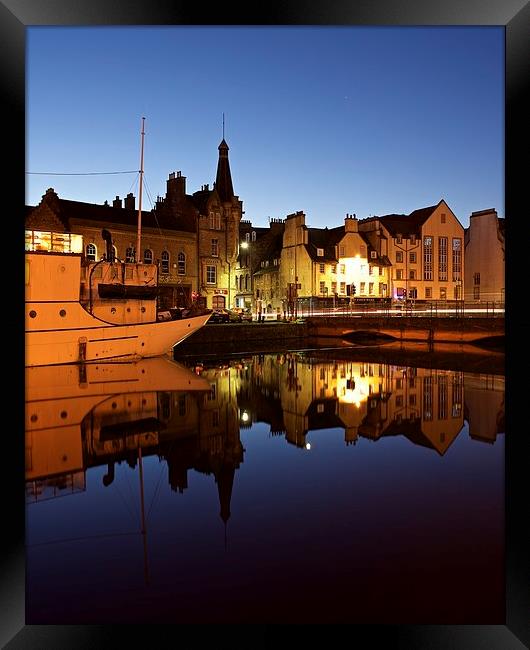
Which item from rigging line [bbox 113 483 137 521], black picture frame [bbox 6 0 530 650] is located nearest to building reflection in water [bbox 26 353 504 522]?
rigging line [bbox 113 483 137 521]

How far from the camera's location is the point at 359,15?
335cm

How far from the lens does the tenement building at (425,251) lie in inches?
1604

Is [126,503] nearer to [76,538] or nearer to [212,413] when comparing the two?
[76,538]

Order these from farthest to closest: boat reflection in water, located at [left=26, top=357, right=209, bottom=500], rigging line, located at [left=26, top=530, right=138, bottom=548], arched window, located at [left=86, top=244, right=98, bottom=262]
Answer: arched window, located at [left=86, top=244, right=98, bottom=262], boat reflection in water, located at [left=26, top=357, right=209, bottom=500], rigging line, located at [left=26, top=530, right=138, bottom=548]

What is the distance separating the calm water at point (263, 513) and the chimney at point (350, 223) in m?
31.2

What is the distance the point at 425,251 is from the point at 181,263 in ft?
66.7

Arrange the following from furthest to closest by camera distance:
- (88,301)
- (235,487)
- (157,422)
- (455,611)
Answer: (88,301)
(157,422)
(235,487)
(455,611)

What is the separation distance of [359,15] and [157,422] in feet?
20.4

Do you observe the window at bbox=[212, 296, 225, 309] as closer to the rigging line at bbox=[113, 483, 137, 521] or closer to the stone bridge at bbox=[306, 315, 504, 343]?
the stone bridge at bbox=[306, 315, 504, 343]

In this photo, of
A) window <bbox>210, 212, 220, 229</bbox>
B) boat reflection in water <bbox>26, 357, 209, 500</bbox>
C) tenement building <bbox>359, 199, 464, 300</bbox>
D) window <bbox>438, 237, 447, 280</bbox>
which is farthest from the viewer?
window <bbox>438, 237, 447, 280</bbox>

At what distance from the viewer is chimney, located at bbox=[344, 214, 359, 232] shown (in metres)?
39.3

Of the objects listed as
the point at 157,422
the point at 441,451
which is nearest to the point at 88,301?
the point at 157,422
